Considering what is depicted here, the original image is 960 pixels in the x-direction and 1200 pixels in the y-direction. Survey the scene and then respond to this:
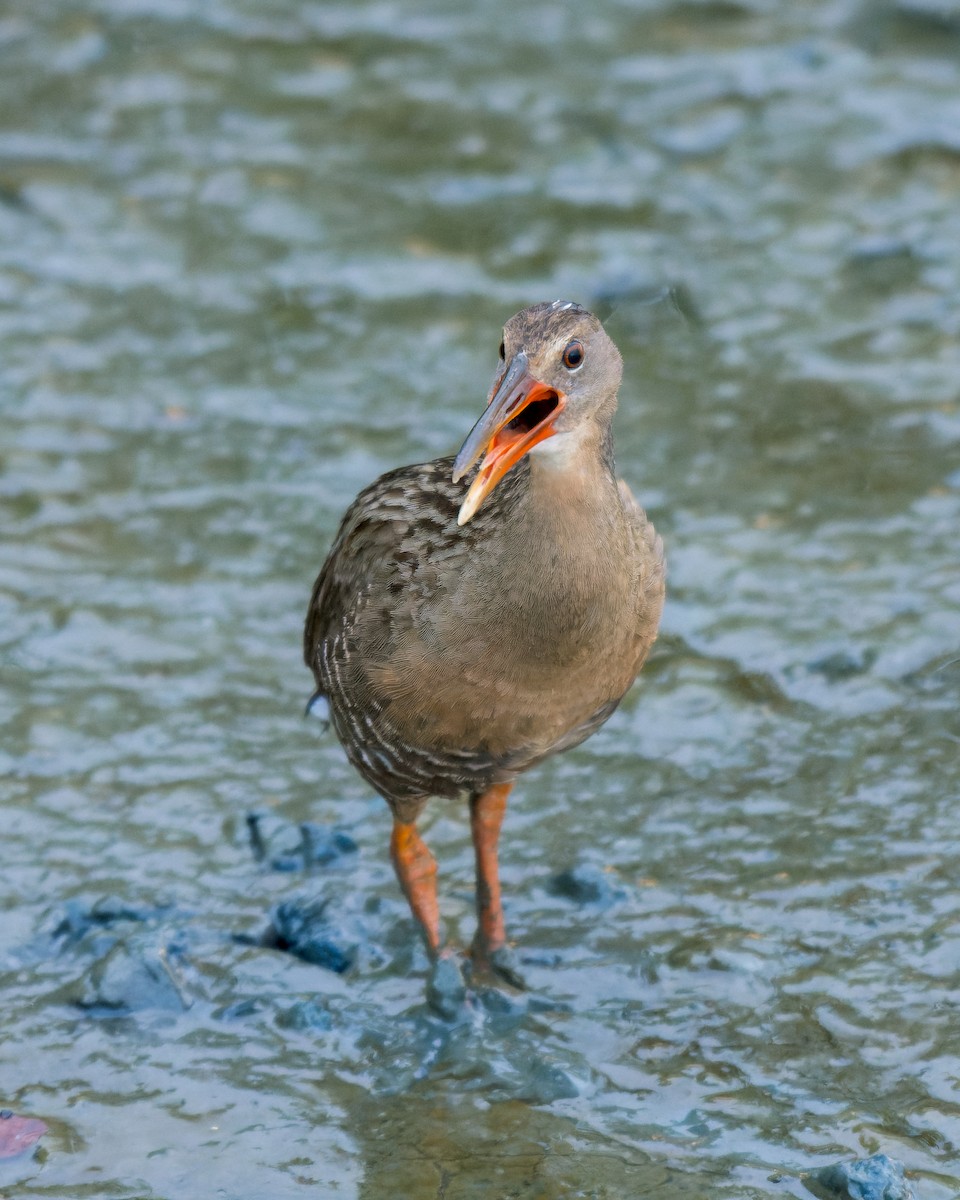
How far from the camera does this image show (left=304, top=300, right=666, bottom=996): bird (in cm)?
426

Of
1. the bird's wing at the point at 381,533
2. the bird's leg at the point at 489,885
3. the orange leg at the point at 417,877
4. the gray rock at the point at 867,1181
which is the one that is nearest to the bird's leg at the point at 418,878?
the orange leg at the point at 417,877

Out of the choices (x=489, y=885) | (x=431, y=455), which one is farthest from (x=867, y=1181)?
(x=431, y=455)

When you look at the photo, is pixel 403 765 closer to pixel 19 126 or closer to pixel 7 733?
pixel 7 733

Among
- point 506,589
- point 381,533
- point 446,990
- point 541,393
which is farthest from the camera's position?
point 446,990

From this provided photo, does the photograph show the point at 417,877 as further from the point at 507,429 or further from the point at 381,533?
the point at 507,429

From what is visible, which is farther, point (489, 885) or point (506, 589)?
point (489, 885)

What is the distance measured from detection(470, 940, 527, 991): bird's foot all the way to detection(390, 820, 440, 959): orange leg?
0.11 m

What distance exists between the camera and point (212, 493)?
689 centimetres

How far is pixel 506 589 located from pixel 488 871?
100 cm

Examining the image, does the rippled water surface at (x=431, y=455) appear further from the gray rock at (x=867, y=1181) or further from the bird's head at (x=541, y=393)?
the bird's head at (x=541, y=393)

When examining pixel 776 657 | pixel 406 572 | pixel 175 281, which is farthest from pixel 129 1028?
pixel 175 281

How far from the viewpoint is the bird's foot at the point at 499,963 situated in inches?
196

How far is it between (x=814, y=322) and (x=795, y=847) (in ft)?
9.66

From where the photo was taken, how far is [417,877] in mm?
5008
